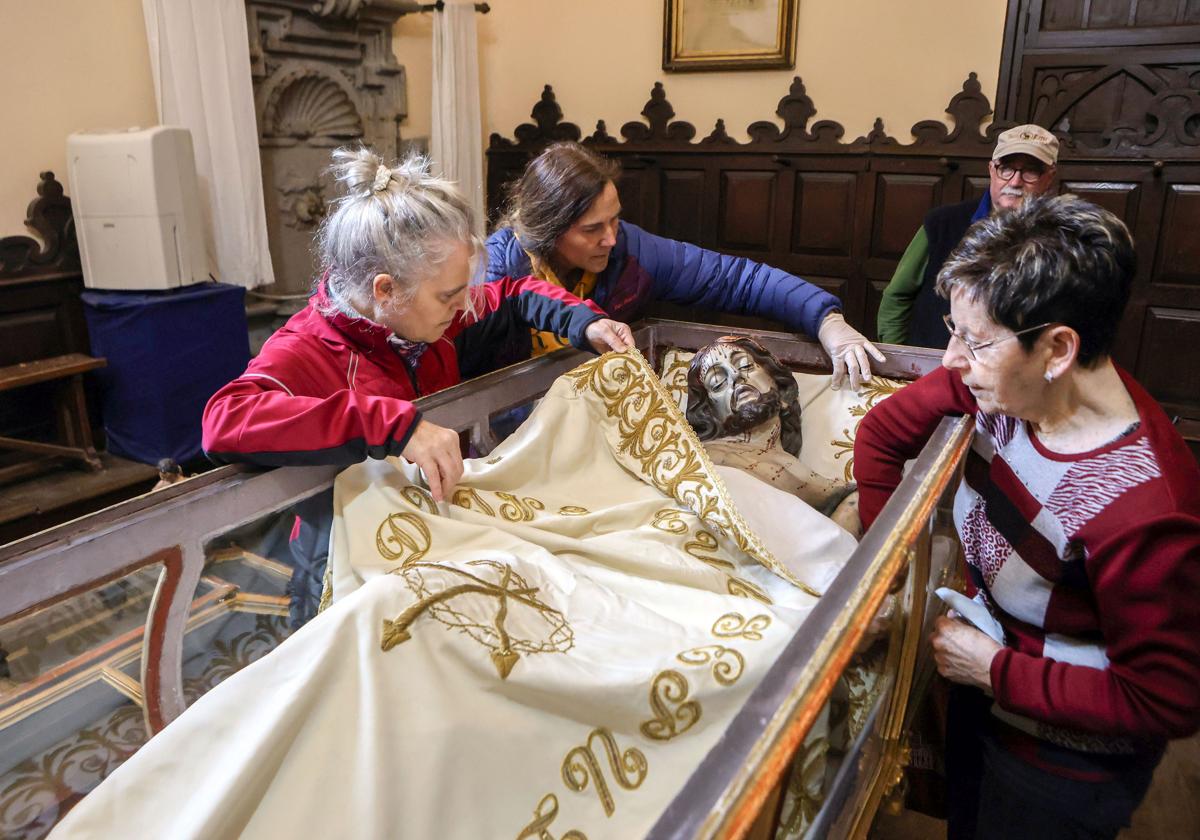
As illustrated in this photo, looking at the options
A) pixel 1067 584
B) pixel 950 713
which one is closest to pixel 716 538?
pixel 950 713

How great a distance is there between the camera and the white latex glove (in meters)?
2.45

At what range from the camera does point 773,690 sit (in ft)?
2.77

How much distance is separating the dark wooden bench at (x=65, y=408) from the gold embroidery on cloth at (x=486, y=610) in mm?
3004

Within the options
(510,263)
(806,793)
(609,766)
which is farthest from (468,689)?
(510,263)

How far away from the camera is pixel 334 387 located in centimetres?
172

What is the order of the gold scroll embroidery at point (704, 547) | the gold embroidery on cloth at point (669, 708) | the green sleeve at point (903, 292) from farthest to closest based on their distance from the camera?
the green sleeve at point (903, 292)
the gold scroll embroidery at point (704, 547)
the gold embroidery on cloth at point (669, 708)

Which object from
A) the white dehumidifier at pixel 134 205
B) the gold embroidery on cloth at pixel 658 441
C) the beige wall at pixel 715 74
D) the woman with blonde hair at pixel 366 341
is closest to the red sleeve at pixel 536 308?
the gold embroidery on cloth at pixel 658 441

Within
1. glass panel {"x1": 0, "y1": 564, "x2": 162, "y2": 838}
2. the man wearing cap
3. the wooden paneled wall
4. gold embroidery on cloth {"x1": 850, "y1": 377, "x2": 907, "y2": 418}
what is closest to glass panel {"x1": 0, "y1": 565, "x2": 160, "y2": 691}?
glass panel {"x1": 0, "y1": 564, "x2": 162, "y2": 838}

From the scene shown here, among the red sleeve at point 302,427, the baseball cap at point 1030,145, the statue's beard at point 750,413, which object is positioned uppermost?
the baseball cap at point 1030,145

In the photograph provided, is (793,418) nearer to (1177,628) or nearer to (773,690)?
(1177,628)

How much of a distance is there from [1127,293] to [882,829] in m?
1.34

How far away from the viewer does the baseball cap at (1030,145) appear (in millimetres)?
2754

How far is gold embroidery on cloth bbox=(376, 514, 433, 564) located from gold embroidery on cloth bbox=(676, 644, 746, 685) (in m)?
0.48

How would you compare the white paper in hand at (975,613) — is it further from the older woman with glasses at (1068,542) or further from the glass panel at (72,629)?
the glass panel at (72,629)
